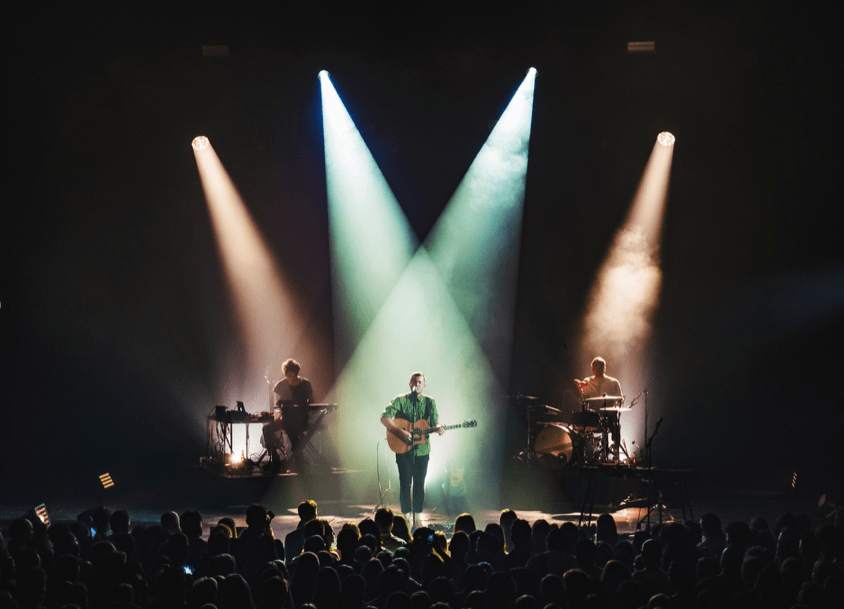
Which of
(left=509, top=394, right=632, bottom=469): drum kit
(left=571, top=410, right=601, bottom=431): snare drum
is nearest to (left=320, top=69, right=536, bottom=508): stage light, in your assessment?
(left=509, top=394, right=632, bottom=469): drum kit

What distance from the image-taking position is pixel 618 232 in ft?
39.1

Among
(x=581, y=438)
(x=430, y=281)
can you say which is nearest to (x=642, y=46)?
(x=430, y=281)

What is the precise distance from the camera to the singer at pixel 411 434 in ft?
27.0

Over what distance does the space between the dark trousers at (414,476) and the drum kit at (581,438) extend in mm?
2258

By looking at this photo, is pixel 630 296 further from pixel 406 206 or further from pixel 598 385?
pixel 406 206

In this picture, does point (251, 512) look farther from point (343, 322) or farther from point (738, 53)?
point (738, 53)

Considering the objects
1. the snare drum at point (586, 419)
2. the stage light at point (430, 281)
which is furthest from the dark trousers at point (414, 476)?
the stage light at point (430, 281)

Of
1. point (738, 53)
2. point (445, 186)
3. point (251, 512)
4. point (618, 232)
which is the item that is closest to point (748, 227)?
point (618, 232)

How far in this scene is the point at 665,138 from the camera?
11.3m

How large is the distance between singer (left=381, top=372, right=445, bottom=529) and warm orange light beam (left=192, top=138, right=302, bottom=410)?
16.1 ft

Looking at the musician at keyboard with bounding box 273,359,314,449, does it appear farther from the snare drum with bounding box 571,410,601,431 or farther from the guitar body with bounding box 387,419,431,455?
the snare drum with bounding box 571,410,601,431

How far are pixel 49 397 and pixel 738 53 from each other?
1140cm

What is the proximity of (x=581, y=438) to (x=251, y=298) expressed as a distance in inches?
239

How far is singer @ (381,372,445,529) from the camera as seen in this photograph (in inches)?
324
